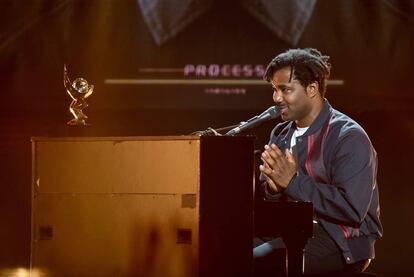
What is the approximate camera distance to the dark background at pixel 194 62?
411 centimetres

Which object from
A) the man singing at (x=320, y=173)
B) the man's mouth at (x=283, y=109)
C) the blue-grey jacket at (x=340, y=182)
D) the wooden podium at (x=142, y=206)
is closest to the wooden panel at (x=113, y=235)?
the wooden podium at (x=142, y=206)

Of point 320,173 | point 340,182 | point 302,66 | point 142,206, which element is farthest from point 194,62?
point 142,206

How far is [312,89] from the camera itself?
2.70m

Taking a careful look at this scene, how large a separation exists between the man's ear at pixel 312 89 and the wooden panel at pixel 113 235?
81cm

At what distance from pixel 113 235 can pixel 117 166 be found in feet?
A: 0.74

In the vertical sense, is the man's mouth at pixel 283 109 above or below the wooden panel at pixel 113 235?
above

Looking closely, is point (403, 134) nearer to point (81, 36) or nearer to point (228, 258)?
point (81, 36)

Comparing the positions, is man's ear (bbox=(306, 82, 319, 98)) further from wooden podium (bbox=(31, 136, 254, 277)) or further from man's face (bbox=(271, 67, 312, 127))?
wooden podium (bbox=(31, 136, 254, 277))

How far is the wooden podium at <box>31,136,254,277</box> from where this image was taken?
2.15m

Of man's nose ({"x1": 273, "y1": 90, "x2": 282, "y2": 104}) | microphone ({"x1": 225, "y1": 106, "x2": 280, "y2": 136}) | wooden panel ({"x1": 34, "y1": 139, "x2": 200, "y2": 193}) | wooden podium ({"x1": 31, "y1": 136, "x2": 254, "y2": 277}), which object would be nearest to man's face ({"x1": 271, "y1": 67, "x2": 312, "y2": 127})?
man's nose ({"x1": 273, "y1": 90, "x2": 282, "y2": 104})

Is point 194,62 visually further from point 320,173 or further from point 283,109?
point 320,173

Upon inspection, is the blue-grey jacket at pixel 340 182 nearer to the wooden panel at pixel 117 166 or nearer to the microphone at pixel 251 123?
the microphone at pixel 251 123

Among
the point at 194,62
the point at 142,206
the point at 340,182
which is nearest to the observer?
the point at 142,206

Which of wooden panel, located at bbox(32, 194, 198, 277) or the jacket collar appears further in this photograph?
the jacket collar
